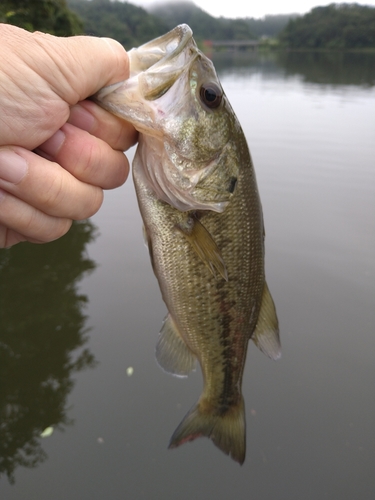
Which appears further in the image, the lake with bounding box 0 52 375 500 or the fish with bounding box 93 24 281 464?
the lake with bounding box 0 52 375 500

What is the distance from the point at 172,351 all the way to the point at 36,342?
2.87 meters

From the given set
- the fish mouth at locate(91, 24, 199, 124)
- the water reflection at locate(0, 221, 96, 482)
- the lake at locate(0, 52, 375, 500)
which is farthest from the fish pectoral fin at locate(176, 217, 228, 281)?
the water reflection at locate(0, 221, 96, 482)

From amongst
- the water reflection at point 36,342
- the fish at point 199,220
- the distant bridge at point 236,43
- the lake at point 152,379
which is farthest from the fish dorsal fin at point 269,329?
the distant bridge at point 236,43

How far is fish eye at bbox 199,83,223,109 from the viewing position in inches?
60.5

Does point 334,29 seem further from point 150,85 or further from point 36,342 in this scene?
point 150,85

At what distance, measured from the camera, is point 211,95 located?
1.55 metres

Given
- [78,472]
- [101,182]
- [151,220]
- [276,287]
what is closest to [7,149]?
[101,182]

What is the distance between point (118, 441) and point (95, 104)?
3.01 meters

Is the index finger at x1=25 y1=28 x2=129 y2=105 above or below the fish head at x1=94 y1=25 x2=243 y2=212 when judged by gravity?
above

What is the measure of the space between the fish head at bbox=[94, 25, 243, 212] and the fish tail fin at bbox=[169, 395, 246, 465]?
126 centimetres

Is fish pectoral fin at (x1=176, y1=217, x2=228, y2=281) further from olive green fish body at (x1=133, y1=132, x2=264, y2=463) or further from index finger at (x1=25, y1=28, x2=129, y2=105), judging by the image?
index finger at (x1=25, y1=28, x2=129, y2=105)

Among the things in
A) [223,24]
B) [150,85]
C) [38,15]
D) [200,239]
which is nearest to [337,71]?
[38,15]

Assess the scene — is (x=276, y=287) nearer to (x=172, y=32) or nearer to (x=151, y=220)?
(x=151, y=220)

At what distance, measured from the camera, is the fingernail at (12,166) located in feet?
4.22
